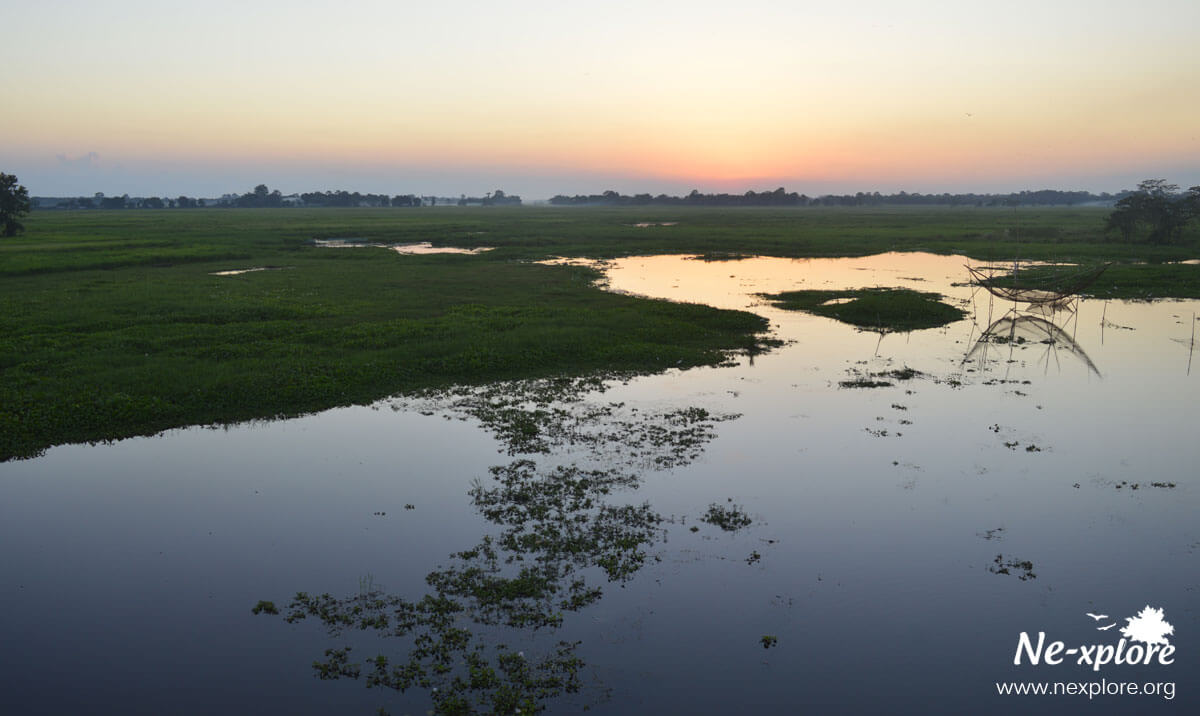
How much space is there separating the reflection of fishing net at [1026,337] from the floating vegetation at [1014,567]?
53.3 ft

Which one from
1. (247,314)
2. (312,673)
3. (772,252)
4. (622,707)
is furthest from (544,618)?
(772,252)

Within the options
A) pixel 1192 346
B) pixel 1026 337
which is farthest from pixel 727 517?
pixel 1192 346

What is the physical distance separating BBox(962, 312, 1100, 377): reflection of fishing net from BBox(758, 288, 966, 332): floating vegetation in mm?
2329

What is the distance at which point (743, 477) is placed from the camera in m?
16.0

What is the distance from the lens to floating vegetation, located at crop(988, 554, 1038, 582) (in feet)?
39.0

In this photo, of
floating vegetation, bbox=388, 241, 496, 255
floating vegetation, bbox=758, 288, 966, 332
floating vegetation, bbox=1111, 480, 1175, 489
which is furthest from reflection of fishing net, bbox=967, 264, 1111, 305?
floating vegetation, bbox=388, 241, 496, 255

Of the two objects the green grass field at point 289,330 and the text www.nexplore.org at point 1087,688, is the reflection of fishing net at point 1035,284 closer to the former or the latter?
the green grass field at point 289,330

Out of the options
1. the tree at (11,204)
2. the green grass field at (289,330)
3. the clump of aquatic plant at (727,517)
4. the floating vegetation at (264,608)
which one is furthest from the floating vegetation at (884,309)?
the tree at (11,204)

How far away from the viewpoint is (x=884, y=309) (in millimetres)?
36000

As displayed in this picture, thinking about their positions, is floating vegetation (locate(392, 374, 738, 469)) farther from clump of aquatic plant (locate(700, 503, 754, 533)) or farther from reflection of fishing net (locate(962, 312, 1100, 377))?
reflection of fishing net (locate(962, 312, 1100, 377))

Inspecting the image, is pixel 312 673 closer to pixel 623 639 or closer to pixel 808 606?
pixel 623 639

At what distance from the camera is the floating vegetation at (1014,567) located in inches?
468

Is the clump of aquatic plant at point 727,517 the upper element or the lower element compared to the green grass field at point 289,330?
lower

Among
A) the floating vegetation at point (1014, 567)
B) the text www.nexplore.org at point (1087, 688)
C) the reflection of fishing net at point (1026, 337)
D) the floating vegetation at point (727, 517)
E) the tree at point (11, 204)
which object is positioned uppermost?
the tree at point (11, 204)
